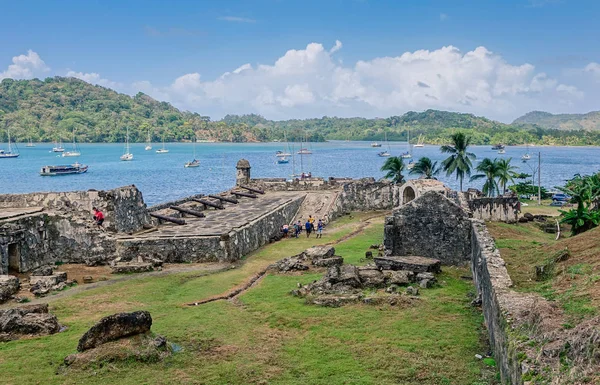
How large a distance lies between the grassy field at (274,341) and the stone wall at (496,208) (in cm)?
1194

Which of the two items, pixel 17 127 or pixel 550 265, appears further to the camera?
pixel 17 127

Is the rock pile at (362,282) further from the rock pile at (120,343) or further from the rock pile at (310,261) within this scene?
the rock pile at (120,343)

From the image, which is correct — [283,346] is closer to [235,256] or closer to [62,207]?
[235,256]

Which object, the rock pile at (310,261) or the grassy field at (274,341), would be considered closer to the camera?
the grassy field at (274,341)

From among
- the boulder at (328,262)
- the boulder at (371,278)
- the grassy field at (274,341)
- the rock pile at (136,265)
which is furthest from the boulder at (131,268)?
the boulder at (371,278)

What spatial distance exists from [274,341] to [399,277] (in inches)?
212

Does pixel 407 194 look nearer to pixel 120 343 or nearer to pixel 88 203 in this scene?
pixel 88 203

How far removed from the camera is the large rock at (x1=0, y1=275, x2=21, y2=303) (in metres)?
16.6

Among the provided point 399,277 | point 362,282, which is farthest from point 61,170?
point 399,277

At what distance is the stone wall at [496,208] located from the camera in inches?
1139

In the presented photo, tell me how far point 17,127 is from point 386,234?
180m

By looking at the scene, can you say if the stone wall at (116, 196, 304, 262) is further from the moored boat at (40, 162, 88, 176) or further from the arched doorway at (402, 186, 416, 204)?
the moored boat at (40, 162, 88, 176)

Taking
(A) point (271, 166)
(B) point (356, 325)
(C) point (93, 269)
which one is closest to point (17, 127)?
(A) point (271, 166)

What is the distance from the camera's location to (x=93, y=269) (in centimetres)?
2134
